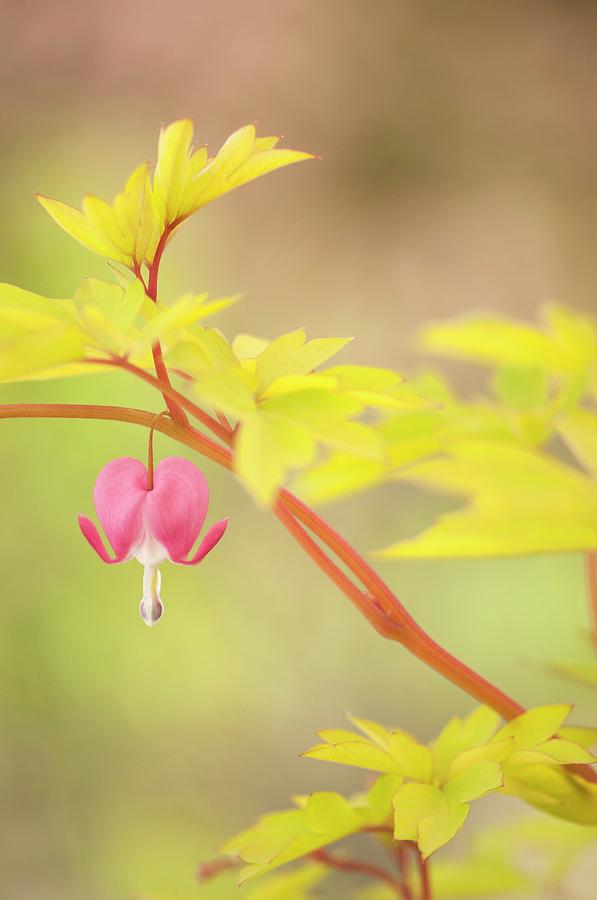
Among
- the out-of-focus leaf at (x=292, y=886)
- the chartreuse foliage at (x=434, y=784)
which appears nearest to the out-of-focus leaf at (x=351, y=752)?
the chartreuse foliage at (x=434, y=784)

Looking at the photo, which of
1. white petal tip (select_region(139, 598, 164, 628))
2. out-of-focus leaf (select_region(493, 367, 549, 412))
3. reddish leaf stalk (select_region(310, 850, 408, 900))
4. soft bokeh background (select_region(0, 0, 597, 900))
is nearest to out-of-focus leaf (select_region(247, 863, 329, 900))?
reddish leaf stalk (select_region(310, 850, 408, 900))

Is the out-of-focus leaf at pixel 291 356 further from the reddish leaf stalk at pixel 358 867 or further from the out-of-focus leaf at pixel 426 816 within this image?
the reddish leaf stalk at pixel 358 867

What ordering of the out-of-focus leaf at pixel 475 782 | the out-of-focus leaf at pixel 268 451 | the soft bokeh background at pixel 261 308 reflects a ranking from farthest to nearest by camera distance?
the soft bokeh background at pixel 261 308
the out-of-focus leaf at pixel 475 782
the out-of-focus leaf at pixel 268 451

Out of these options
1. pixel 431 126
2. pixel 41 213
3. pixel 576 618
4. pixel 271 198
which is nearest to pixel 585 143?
pixel 431 126

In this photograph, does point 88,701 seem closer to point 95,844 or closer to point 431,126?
point 95,844

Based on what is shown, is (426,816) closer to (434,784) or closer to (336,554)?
(434,784)

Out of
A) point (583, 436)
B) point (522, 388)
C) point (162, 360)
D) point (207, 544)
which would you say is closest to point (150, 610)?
point (207, 544)

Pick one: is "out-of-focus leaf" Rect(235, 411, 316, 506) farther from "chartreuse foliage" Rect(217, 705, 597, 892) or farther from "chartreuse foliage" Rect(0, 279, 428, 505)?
"chartreuse foliage" Rect(217, 705, 597, 892)

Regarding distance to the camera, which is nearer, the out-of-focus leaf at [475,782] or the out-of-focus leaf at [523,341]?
the out-of-focus leaf at [475,782]

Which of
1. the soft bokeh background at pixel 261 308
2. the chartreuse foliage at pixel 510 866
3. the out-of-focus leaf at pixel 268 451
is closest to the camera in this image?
the out-of-focus leaf at pixel 268 451
